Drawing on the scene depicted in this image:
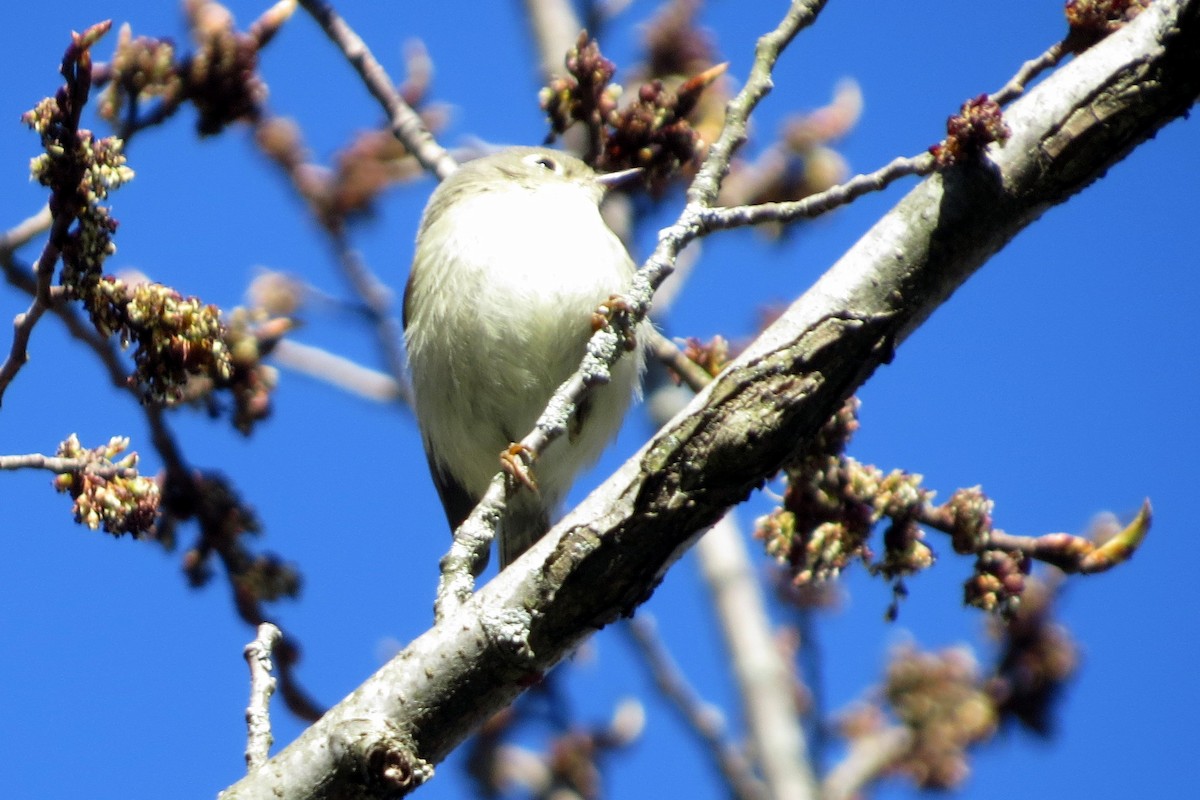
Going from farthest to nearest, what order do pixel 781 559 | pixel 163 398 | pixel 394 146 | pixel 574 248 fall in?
pixel 394 146, pixel 574 248, pixel 781 559, pixel 163 398

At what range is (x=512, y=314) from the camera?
14.7 feet

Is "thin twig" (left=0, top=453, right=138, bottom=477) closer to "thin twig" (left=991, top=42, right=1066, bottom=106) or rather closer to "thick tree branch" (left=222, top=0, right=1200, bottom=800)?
"thick tree branch" (left=222, top=0, right=1200, bottom=800)

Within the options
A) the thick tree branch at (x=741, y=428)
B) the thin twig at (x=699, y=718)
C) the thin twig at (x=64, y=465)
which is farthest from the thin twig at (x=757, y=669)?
the thin twig at (x=64, y=465)

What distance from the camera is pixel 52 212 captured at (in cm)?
234

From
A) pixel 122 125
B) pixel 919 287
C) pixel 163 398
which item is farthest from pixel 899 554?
pixel 122 125

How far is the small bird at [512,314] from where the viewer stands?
4453mm

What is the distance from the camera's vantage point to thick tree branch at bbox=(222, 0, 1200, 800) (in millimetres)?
2320

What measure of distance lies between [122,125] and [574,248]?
6.14 ft

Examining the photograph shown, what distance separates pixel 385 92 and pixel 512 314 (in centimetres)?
89

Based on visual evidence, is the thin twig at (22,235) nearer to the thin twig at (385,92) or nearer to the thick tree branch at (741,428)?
the thick tree branch at (741,428)

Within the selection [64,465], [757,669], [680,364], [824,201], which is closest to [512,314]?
[680,364]

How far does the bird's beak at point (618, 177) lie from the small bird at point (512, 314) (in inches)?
0.7

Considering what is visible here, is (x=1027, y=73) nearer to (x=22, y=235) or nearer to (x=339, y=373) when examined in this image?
(x=22, y=235)

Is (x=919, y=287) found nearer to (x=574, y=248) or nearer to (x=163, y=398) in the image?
(x=163, y=398)
